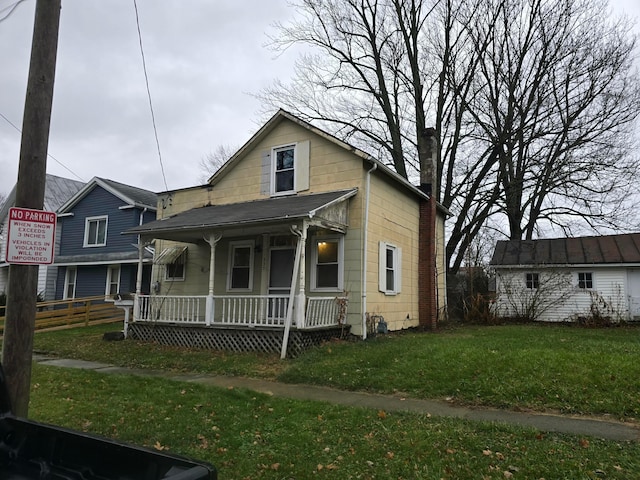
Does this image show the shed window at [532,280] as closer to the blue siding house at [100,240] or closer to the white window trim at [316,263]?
the white window trim at [316,263]

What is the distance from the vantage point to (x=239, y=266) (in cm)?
1382

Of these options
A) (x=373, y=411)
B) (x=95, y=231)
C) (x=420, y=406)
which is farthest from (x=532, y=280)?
(x=95, y=231)

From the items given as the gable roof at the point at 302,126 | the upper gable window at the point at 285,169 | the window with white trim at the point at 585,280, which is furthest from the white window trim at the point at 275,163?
the window with white trim at the point at 585,280

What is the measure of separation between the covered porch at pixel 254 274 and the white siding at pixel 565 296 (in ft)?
34.2

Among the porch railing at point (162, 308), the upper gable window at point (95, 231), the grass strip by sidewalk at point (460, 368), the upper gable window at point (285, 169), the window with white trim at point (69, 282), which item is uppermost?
the upper gable window at point (285, 169)


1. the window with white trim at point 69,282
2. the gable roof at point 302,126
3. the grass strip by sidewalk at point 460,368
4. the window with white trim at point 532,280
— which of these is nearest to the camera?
the grass strip by sidewalk at point 460,368

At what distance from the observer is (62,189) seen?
28375mm

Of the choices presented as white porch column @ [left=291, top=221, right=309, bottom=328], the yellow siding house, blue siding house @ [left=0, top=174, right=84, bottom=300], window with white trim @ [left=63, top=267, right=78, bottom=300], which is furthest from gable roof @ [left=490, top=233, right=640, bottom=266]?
blue siding house @ [left=0, top=174, right=84, bottom=300]

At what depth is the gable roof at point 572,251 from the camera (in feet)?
61.8

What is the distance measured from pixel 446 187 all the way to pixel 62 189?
23311 mm

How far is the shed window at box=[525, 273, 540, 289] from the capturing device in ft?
65.2

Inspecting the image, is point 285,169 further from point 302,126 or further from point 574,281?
point 574,281

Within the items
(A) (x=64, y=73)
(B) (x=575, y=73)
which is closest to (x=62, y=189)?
(A) (x=64, y=73)

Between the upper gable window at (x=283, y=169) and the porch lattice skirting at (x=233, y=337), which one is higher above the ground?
the upper gable window at (x=283, y=169)
